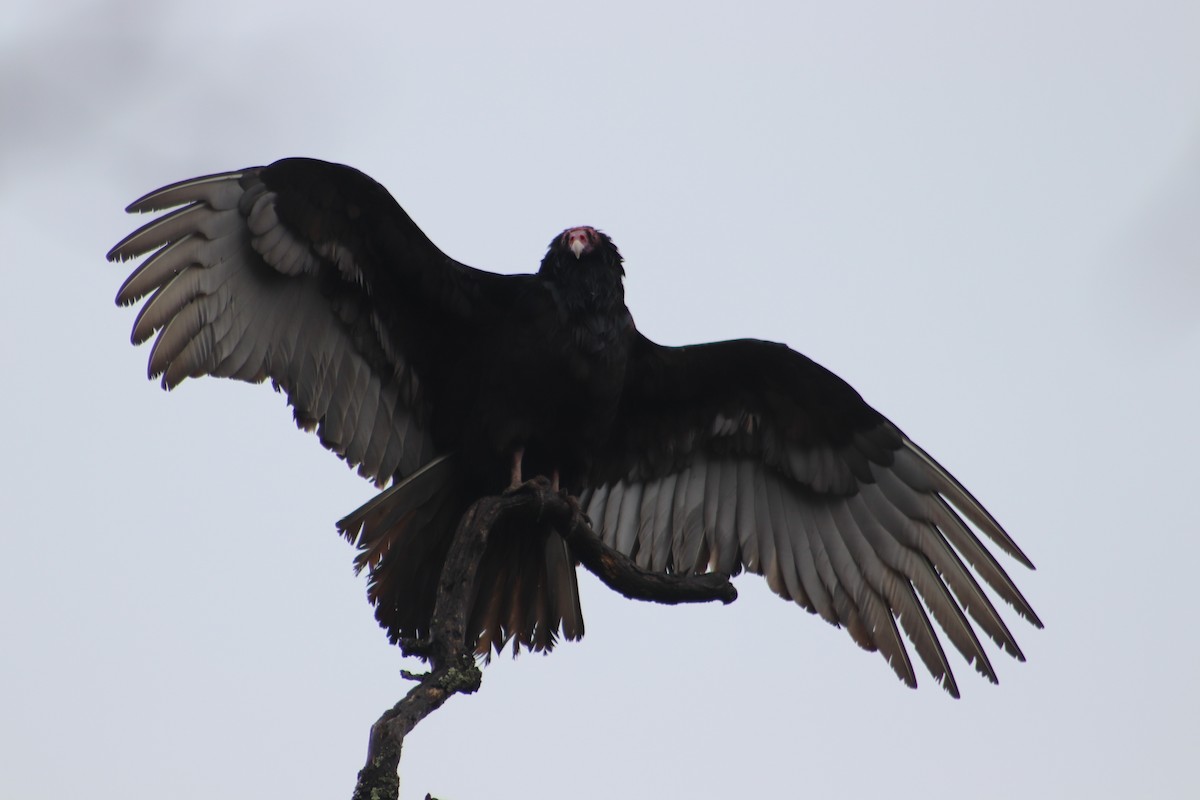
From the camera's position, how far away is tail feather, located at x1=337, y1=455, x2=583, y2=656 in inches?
226

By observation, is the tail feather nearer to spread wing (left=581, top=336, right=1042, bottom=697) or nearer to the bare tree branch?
the bare tree branch

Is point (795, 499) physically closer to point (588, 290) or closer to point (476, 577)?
point (588, 290)

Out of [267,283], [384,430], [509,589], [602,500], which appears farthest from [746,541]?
[267,283]

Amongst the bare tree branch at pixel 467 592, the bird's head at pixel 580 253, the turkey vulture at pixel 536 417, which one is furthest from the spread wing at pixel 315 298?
the bare tree branch at pixel 467 592

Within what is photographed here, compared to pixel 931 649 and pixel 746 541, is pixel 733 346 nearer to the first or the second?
pixel 746 541

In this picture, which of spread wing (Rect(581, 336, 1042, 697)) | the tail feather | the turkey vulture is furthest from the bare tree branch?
spread wing (Rect(581, 336, 1042, 697))

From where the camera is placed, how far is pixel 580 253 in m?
6.01

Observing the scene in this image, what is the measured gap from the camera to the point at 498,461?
589 cm

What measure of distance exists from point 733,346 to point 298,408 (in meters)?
1.83

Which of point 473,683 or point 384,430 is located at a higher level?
point 384,430

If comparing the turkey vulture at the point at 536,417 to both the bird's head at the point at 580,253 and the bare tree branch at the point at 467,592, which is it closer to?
the bird's head at the point at 580,253

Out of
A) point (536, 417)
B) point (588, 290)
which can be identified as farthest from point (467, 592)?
point (588, 290)

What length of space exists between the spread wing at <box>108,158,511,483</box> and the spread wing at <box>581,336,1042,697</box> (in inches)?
36.4

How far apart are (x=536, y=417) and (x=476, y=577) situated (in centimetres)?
65
